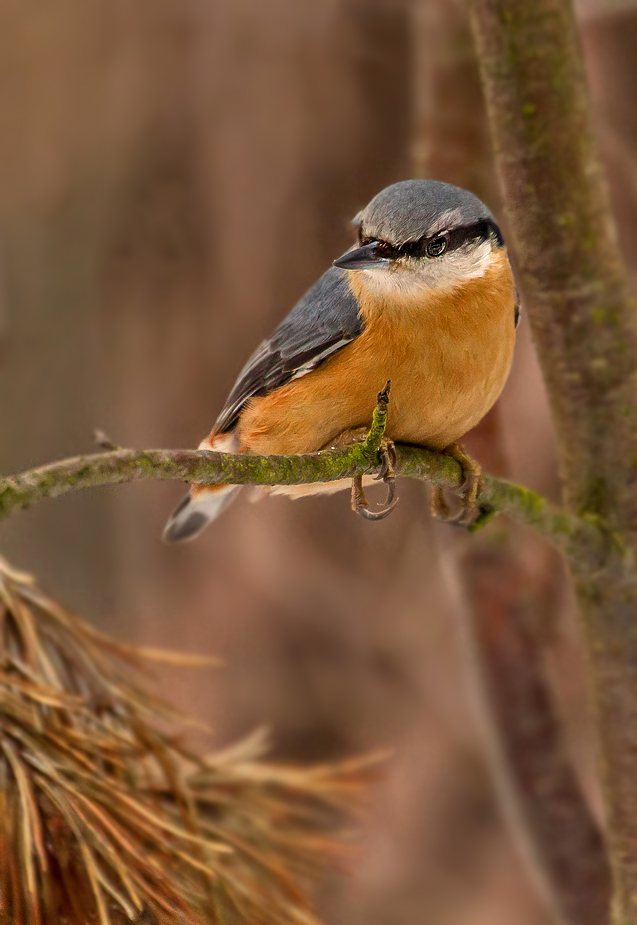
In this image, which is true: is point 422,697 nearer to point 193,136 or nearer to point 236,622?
point 236,622

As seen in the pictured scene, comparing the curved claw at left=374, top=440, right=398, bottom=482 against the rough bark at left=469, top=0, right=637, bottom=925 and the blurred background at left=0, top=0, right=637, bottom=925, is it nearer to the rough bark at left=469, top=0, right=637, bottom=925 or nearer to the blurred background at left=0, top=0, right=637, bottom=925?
the rough bark at left=469, top=0, right=637, bottom=925

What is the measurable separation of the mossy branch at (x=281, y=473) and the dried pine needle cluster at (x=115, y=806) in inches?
10.7

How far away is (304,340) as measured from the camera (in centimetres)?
104

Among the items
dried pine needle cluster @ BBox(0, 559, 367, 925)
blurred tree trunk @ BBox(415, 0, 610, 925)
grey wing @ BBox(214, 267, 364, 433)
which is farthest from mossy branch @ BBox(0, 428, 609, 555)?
blurred tree trunk @ BBox(415, 0, 610, 925)

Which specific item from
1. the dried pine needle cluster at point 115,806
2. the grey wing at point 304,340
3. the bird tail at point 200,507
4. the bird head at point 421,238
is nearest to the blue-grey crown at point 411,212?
the bird head at point 421,238

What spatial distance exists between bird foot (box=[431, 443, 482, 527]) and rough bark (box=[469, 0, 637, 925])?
0.56 feet

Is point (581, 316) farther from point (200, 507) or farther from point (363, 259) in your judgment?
point (200, 507)

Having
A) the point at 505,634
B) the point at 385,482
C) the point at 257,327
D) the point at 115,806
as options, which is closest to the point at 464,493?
the point at 385,482

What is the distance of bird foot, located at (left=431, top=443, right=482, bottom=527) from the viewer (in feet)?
3.12

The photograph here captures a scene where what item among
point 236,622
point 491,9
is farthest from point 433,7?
point 236,622

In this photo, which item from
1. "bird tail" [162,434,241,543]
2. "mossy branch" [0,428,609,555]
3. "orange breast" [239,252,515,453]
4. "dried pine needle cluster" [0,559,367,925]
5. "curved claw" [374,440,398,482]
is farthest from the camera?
"bird tail" [162,434,241,543]

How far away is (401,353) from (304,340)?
0.12 meters

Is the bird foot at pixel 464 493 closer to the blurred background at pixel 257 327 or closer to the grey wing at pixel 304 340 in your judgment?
the grey wing at pixel 304 340

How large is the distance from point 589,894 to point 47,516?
0.93 m
